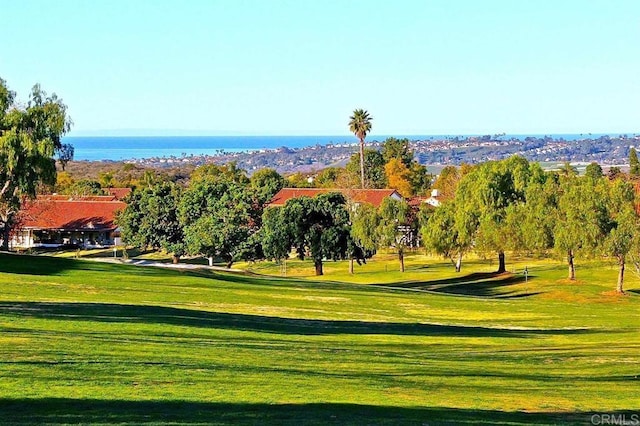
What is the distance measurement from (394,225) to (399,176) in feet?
244

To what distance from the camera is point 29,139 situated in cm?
6016

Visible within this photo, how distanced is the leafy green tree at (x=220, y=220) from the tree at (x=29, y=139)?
65.0 ft

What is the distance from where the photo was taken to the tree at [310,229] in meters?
80.8

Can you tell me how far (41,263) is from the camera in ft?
160

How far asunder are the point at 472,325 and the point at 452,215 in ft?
134

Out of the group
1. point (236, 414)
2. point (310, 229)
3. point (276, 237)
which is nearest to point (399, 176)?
point (310, 229)

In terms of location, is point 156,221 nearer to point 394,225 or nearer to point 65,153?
point 394,225

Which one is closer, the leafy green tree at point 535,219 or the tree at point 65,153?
the tree at point 65,153

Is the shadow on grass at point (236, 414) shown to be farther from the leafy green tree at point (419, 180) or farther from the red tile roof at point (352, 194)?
the leafy green tree at point (419, 180)

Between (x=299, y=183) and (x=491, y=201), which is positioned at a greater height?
(x=299, y=183)

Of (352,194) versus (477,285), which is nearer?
(477,285)

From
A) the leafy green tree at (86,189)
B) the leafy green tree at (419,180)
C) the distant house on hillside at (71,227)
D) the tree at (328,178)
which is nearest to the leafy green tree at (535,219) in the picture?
the distant house on hillside at (71,227)

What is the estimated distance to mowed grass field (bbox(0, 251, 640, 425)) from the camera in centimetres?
1648

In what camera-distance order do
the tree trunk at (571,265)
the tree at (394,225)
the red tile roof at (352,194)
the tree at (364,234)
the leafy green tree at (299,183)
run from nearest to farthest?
1. the tree trunk at (571,265)
2. the tree at (364,234)
3. the tree at (394,225)
4. the red tile roof at (352,194)
5. the leafy green tree at (299,183)
